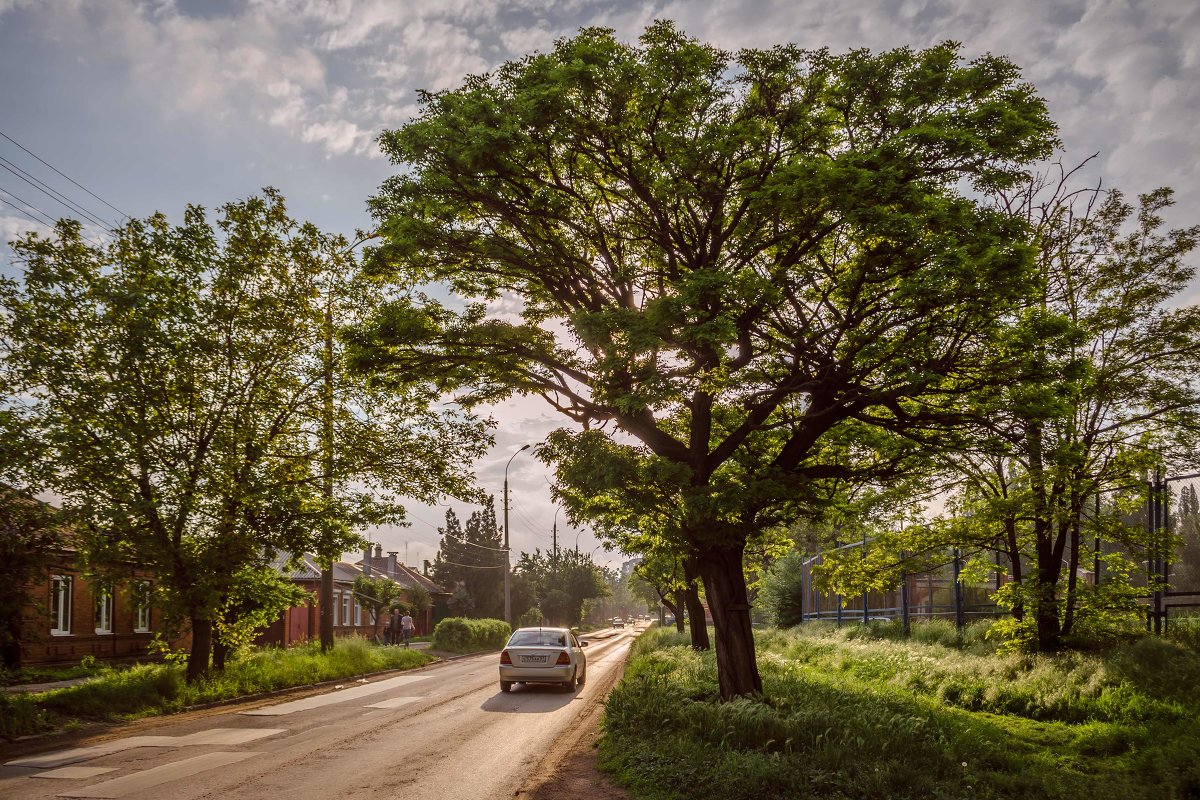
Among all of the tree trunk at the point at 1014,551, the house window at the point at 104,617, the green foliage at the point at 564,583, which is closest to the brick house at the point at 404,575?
the green foliage at the point at 564,583

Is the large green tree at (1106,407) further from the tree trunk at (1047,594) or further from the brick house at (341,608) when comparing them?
the brick house at (341,608)

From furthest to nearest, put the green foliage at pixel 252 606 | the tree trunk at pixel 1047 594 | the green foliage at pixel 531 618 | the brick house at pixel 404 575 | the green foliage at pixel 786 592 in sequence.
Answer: the brick house at pixel 404 575
the green foliage at pixel 531 618
the green foliage at pixel 786 592
the green foliage at pixel 252 606
the tree trunk at pixel 1047 594

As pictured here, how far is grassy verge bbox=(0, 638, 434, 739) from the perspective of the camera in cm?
1270

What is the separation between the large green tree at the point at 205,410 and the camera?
1460 centimetres

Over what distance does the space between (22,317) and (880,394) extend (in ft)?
47.7

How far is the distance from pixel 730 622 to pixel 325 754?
19.3ft

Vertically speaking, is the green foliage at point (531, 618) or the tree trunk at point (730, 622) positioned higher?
the tree trunk at point (730, 622)

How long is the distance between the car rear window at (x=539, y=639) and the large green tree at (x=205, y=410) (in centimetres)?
405

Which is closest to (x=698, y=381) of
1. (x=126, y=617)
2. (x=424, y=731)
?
(x=424, y=731)

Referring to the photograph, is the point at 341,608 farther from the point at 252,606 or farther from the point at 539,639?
the point at 539,639

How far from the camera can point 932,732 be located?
32.1ft

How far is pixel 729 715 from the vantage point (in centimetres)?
973

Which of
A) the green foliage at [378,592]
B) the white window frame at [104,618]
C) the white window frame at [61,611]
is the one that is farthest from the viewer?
the green foliage at [378,592]

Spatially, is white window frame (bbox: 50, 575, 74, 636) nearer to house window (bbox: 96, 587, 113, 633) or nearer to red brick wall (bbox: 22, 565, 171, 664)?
red brick wall (bbox: 22, 565, 171, 664)
